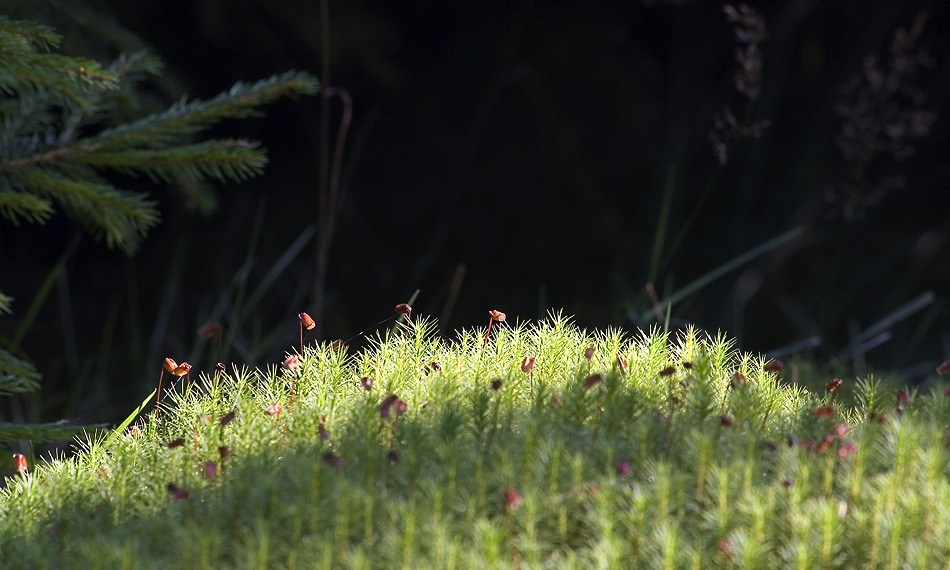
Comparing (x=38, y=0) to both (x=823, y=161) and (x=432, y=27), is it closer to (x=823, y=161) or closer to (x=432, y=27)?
(x=432, y=27)

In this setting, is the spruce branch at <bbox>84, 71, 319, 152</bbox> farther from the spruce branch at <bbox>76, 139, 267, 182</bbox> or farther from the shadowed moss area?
the shadowed moss area

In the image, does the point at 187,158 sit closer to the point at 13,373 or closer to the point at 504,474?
the point at 13,373

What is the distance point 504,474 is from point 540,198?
3884mm

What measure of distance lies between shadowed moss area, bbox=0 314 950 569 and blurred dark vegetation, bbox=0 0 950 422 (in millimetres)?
2590

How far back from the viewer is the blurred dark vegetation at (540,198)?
457 cm

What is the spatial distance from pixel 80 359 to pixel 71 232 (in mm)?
661

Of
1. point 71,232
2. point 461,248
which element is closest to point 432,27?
point 461,248

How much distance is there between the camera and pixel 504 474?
4.64 feet

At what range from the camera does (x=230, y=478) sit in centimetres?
153

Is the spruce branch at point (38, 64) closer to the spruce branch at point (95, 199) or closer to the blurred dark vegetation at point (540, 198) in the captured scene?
the spruce branch at point (95, 199)

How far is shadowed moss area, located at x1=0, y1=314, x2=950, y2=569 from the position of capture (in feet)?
4.24

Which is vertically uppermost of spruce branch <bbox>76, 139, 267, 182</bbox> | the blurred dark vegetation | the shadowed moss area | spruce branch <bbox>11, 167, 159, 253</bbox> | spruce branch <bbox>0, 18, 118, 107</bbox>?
the blurred dark vegetation

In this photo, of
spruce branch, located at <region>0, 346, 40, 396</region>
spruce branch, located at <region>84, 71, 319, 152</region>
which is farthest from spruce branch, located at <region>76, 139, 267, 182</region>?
spruce branch, located at <region>0, 346, 40, 396</region>

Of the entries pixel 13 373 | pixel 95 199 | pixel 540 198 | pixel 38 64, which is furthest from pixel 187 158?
pixel 540 198
